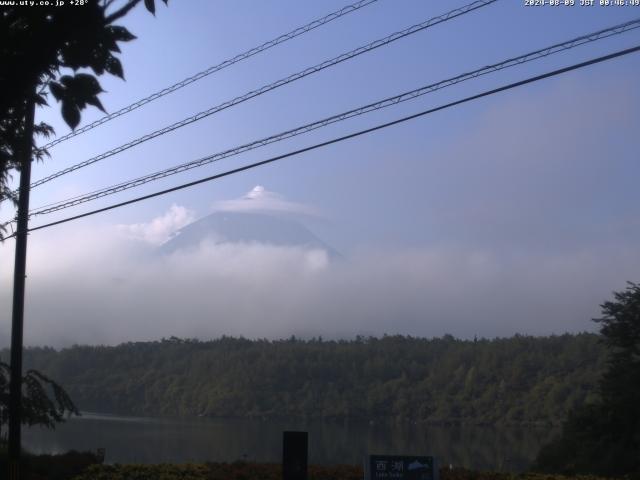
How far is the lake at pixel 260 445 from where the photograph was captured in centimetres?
3011

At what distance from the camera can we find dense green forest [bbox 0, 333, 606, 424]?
6675 cm

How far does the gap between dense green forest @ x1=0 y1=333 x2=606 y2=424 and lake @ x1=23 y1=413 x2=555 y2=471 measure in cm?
1151

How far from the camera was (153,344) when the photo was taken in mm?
100500

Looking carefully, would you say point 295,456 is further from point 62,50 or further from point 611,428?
point 611,428

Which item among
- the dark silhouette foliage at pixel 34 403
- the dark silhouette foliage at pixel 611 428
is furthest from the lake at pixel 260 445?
the dark silhouette foliage at pixel 34 403

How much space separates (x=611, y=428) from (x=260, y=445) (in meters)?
17.0

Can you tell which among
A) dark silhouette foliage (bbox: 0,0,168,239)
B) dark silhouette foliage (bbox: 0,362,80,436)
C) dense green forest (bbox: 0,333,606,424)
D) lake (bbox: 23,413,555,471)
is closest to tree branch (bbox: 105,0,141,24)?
dark silhouette foliage (bbox: 0,0,168,239)

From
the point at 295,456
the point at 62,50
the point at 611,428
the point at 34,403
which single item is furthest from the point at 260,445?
the point at 62,50

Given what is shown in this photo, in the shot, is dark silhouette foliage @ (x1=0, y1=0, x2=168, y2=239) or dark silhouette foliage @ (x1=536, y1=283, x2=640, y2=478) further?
dark silhouette foliage @ (x1=536, y1=283, x2=640, y2=478)

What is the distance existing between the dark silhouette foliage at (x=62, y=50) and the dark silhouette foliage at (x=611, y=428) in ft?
68.7

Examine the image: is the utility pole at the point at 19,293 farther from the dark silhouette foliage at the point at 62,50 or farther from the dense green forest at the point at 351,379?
the dense green forest at the point at 351,379

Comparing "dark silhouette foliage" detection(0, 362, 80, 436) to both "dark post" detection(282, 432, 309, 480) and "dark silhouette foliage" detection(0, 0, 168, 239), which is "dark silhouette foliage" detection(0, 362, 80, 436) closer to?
"dark post" detection(282, 432, 309, 480)

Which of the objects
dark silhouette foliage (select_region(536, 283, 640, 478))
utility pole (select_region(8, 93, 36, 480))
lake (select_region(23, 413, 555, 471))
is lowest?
lake (select_region(23, 413, 555, 471))

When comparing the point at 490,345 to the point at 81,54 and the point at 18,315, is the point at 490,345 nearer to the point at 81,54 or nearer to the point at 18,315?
the point at 18,315
